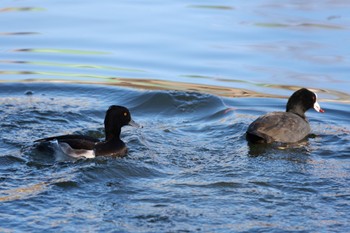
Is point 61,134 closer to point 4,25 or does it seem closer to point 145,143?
point 145,143

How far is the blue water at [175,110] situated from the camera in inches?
367

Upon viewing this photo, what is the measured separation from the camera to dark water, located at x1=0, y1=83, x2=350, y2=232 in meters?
9.05

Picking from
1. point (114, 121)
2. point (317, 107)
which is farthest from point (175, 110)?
point (114, 121)

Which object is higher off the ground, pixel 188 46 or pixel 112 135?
pixel 188 46

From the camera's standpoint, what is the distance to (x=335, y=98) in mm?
15086

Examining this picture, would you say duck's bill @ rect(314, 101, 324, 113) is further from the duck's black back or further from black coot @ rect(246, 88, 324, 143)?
the duck's black back

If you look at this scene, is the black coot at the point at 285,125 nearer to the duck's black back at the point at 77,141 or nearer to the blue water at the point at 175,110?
the blue water at the point at 175,110

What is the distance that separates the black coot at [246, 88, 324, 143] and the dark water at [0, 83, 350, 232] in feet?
0.66

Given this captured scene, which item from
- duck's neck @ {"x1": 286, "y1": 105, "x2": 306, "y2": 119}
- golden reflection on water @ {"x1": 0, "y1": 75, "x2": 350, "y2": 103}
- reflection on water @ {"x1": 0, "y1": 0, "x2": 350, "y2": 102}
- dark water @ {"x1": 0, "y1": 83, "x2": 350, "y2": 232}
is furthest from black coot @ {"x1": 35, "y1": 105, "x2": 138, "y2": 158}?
reflection on water @ {"x1": 0, "y1": 0, "x2": 350, "y2": 102}

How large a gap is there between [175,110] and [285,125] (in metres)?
2.28

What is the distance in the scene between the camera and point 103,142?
1189 centimetres

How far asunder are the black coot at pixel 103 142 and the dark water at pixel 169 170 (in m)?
0.22

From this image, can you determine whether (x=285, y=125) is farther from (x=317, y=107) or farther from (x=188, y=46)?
(x=188, y=46)

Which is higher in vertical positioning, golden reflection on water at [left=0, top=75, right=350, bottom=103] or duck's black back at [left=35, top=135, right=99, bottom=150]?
golden reflection on water at [left=0, top=75, right=350, bottom=103]
